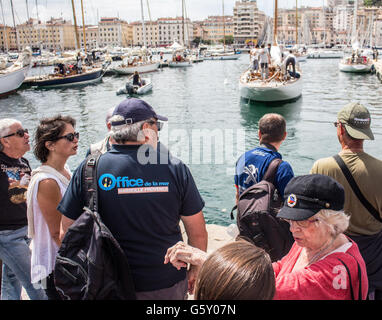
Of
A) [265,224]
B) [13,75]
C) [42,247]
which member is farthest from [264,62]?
[13,75]

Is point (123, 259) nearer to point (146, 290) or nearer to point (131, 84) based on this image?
point (146, 290)

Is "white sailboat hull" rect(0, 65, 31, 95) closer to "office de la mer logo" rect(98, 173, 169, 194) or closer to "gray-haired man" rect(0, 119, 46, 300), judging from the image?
"gray-haired man" rect(0, 119, 46, 300)

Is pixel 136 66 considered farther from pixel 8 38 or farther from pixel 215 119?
pixel 8 38

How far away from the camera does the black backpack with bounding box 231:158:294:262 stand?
2358 millimetres

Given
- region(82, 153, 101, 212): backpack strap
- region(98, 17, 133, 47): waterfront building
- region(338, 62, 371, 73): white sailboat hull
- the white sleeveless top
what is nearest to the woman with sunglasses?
the white sleeveless top

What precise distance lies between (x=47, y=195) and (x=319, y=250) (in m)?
1.66

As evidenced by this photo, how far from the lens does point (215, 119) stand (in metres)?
16.9

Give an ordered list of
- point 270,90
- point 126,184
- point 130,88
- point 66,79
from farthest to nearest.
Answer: point 66,79
point 130,88
point 270,90
point 126,184

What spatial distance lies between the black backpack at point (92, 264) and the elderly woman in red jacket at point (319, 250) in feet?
2.65

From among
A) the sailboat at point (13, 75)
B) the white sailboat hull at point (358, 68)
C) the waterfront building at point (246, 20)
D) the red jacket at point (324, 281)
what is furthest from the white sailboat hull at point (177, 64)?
the waterfront building at point (246, 20)

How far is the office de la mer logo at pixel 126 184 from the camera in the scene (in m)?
1.87
